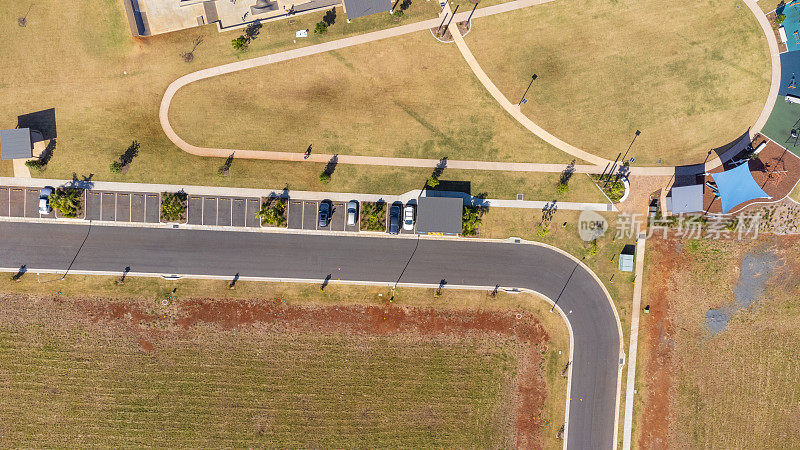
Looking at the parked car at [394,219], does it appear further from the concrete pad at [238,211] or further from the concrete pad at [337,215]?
the concrete pad at [238,211]

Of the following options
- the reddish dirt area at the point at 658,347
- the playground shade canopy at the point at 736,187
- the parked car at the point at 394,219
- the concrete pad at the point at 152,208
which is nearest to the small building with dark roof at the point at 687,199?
the playground shade canopy at the point at 736,187

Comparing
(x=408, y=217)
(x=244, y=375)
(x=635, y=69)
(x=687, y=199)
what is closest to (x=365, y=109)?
(x=408, y=217)

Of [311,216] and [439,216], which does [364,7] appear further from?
[439,216]

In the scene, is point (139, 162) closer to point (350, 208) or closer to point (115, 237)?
point (115, 237)

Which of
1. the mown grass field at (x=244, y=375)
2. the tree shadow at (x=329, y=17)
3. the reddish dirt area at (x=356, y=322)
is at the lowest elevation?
the mown grass field at (x=244, y=375)

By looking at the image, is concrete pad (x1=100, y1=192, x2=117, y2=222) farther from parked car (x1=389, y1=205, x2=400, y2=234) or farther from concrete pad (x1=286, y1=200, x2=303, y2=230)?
parked car (x1=389, y1=205, x2=400, y2=234)
